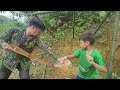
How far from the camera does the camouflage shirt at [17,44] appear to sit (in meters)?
3.33

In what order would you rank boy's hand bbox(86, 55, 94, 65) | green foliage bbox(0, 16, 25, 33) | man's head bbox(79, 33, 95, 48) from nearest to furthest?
boy's hand bbox(86, 55, 94, 65) → man's head bbox(79, 33, 95, 48) → green foliage bbox(0, 16, 25, 33)

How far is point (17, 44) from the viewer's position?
3.33 m

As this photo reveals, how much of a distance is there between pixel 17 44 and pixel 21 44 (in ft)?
0.16

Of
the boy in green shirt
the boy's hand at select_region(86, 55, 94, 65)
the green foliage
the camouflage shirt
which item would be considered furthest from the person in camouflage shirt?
the green foliage

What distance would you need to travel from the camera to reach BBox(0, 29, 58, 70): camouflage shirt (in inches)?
131

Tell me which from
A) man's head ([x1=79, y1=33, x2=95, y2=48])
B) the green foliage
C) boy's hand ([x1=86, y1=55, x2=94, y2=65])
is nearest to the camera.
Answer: boy's hand ([x1=86, y1=55, x2=94, y2=65])

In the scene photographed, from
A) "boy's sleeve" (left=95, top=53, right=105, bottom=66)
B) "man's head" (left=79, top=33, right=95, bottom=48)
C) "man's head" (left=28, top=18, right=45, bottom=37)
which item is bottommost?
"boy's sleeve" (left=95, top=53, right=105, bottom=66)

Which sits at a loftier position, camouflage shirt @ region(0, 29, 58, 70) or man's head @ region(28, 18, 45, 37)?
man's head @ region(28, 18, 45, 37)

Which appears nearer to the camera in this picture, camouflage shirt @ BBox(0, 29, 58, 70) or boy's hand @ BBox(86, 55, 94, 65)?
boy's hand @ BBox(86, 55, 94, 65)

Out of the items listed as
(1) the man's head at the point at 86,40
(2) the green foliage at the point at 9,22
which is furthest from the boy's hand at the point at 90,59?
(2) the green foliage at the point at 9,22

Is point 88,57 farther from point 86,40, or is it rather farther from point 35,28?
point 35,28

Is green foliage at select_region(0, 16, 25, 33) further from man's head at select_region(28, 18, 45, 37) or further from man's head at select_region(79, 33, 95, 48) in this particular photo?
man's head at select_region(79, 33, 95, 48)

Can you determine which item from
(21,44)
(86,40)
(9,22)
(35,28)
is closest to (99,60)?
(86,40)
